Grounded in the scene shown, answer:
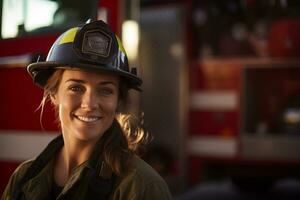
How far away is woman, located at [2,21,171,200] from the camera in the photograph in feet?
4.84

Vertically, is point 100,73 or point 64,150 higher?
point 100,73

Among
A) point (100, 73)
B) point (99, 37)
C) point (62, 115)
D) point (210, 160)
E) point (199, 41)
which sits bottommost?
point (210, 160)

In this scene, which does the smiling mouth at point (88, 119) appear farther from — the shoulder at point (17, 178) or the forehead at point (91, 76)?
the shoulder at point (17, 178)

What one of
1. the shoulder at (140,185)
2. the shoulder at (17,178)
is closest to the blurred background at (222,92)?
the shoulder at (17,178)

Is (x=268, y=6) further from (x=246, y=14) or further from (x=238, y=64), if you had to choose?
(x=238, y=64)

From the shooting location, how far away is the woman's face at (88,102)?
1.56 metres

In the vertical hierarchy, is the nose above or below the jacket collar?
above

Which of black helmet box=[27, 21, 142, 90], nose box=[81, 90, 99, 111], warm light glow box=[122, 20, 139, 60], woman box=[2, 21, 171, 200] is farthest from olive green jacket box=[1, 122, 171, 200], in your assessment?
warm light glow box=[122, 20, 139, 60]

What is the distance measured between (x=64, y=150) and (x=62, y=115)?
0.17m

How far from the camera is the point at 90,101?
5.12 feet

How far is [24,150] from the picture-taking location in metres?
2.75

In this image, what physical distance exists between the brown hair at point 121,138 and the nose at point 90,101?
0.11 m

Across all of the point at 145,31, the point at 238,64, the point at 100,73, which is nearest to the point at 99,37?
the point at 100,73

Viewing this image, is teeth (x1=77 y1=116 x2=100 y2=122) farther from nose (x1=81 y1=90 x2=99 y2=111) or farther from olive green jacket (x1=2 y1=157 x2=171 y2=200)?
olive green jacket (x1=2 y1=157 x2=171 y2=200)
